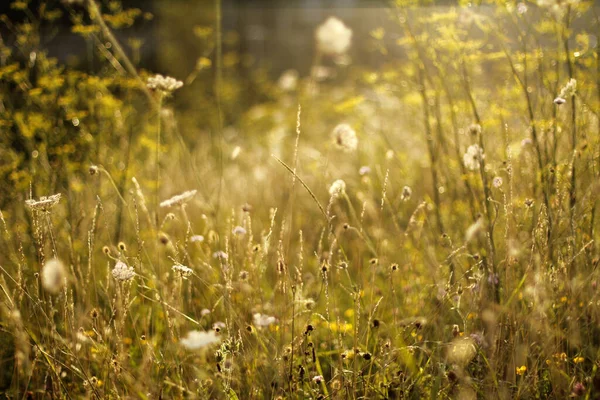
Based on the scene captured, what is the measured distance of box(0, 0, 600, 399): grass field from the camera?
1.50m

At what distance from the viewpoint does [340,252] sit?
2736mm

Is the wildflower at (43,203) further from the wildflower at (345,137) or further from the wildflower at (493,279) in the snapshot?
the wildflower at (493,279)

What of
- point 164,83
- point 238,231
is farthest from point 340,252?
point 164,83

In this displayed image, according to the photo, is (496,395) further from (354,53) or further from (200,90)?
(354,53)

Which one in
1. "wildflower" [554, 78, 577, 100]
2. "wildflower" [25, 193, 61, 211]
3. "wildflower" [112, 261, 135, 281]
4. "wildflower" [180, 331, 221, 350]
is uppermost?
"wildflower" [554, 78, 577, 100]

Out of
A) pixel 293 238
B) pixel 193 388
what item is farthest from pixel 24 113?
pixel 193 388

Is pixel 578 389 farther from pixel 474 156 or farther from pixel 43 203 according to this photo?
pixel 43 203

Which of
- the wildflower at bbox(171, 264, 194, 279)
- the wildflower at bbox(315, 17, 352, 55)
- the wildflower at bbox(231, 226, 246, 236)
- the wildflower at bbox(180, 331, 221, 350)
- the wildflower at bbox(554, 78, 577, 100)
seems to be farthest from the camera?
the wildflower at bbox(315, 17, 352, 55)

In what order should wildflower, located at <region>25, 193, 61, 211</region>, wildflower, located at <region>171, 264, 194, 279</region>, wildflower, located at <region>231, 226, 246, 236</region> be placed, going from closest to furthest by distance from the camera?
wildflower, located at <region>171, 264, 194, 279</region>, wildflower, located at <region>25, 193, 61, 211</region>, wildflower, located at <region>231, 226, 246, 236</region>

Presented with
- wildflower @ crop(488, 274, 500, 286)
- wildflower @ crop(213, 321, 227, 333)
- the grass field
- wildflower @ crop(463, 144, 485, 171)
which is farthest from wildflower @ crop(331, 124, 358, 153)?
wildflower @ crop(213, 321, 227, 333)

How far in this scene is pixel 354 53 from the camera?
13164 millimetres

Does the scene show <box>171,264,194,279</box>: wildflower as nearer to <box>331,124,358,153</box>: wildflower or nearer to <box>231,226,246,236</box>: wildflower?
<box>231,226,246,236</box>: wildflower

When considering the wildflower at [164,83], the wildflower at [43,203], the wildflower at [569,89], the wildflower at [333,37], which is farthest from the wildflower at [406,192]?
the wildflower at [43,203]

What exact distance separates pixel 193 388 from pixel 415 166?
2.98 metres
